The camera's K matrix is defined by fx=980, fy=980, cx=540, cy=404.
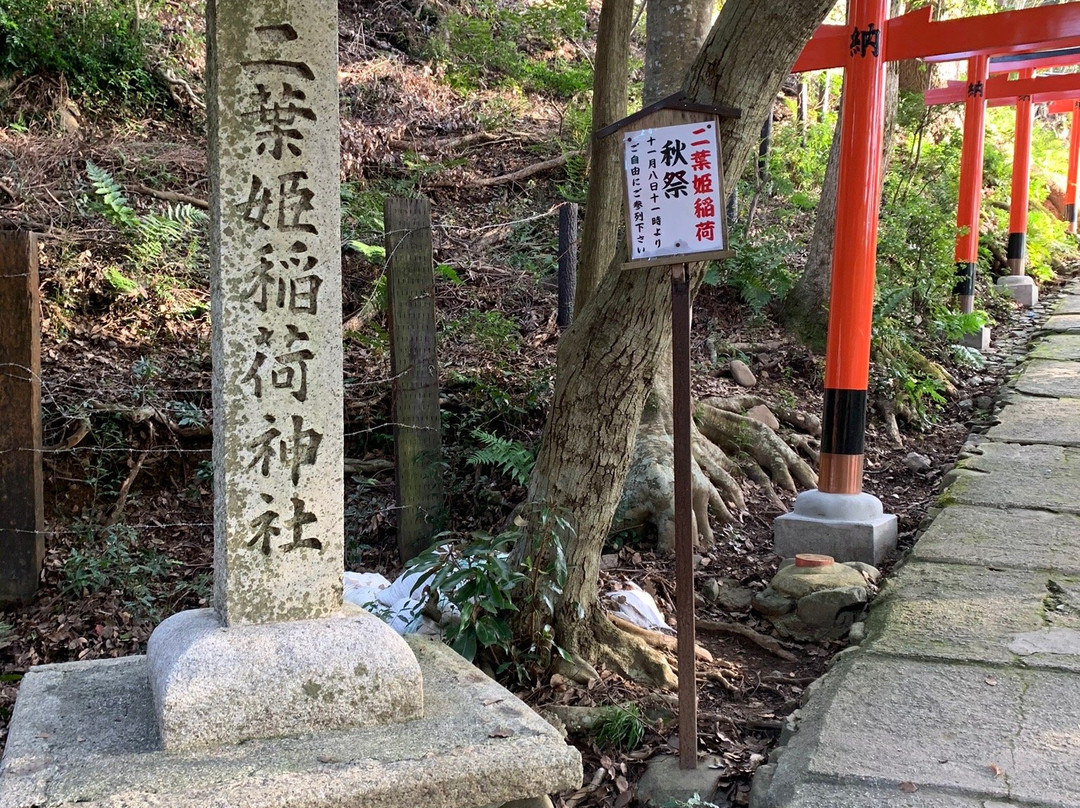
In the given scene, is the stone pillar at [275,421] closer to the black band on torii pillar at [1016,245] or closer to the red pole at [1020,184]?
the red pole at [1020,184]

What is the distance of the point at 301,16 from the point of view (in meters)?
2.98

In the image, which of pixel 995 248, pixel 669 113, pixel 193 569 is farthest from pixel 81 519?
pixel 995 248

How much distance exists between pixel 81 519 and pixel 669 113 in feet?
12.8

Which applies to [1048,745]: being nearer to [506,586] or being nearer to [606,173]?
[506,586]

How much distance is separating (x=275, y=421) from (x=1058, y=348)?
10550mm

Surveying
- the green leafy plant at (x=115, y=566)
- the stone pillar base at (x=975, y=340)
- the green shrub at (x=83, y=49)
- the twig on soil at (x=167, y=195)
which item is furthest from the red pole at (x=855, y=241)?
the green shrub at (x=83, y=49)

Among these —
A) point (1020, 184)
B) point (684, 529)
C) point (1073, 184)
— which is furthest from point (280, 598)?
point (1073, 184)

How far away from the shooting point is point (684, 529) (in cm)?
342

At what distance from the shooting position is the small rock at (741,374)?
7.77m

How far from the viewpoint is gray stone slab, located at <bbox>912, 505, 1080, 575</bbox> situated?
16.1ft

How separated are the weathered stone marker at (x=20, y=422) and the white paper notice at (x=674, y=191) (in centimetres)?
307

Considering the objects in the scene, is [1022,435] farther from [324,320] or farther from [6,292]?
[6,292]

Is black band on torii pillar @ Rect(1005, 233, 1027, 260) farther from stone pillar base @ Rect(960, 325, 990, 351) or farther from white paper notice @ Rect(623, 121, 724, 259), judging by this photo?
white paper notice @ Rect(623, 121, 724, 259)

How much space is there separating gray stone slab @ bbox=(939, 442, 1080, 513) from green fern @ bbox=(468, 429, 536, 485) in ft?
8.50
